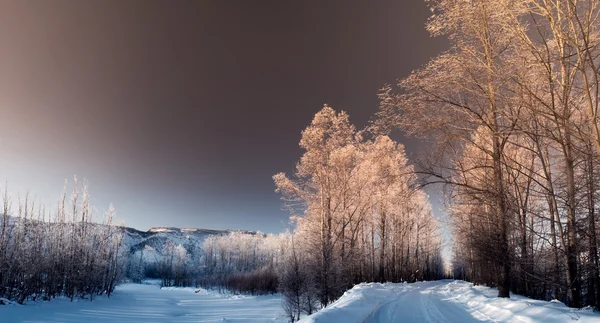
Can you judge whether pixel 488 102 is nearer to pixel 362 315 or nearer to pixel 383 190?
pixel 362 315

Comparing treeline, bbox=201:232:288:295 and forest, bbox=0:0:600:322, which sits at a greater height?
forest, bbox=0:0:600:322

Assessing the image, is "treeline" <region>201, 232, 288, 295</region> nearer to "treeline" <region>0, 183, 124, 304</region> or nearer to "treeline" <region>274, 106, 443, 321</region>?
"treeline" <region>0, 183, 124, 304</region>

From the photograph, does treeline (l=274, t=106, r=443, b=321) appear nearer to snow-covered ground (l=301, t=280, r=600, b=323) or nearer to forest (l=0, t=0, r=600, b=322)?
forest (l=0, t=0, r=600, b=322)

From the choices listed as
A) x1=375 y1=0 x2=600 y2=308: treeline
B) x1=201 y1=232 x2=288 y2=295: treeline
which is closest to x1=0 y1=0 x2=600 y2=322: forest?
x1=375 y1=0 x2=600 y2=308: treeline

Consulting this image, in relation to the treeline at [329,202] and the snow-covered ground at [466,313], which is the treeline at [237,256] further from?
the snow-covered ground at [466,313]

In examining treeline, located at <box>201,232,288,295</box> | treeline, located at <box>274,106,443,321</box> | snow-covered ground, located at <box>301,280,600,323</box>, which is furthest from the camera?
treeline, located at <box>201,232,288,295</box>

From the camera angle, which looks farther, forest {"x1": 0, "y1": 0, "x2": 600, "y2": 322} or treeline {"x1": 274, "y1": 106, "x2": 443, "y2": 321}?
treeline {"x1": 274, "y1": 106, "x2": 443, "y2": 321}

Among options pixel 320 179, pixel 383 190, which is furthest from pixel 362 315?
pixel 383 190

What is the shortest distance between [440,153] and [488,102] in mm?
1954

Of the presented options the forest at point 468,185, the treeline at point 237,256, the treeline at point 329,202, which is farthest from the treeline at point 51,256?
the treeline at point 237,256

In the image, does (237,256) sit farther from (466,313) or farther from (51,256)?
(466,313)

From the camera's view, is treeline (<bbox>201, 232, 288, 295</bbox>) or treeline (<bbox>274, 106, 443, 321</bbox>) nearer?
treeline (<bbox>274, 106, 443, 321</bbox>)

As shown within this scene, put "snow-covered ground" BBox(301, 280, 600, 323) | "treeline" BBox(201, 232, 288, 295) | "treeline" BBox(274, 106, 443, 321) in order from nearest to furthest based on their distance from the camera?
"snow-covered ground" BBox(301, 280, 600, 323)
"treeline" BBox(274, 106, 443, 321)
"treeline" BBox(201, 232, 288, 295)

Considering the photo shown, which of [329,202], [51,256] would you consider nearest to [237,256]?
[51,256]
